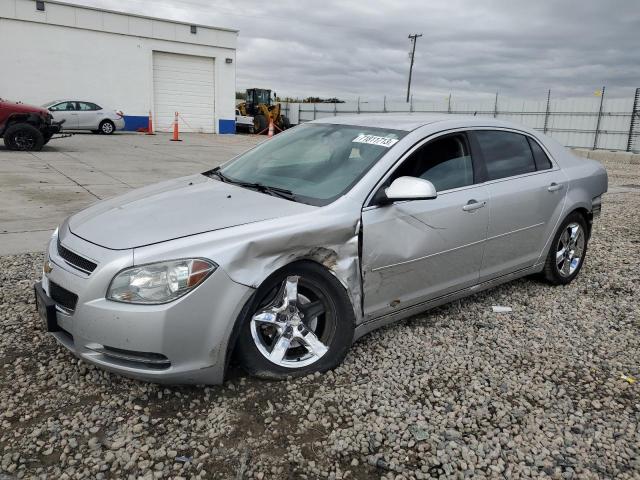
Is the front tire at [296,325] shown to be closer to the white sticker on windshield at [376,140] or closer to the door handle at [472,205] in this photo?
the white sticker on windshield at [376,140]

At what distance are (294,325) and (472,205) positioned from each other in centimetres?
159

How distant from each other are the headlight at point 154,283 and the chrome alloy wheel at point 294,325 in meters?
0.44

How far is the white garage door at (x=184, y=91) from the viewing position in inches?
1096

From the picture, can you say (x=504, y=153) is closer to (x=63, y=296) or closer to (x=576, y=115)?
(x=63, y=296)

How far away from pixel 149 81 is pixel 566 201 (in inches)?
1028

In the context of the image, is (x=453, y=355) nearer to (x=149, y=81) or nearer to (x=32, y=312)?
(x=32, y=312)

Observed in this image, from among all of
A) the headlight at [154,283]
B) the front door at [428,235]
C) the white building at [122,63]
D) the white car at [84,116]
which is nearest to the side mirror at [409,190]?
the front door at [428,235]

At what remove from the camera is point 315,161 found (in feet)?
12.1

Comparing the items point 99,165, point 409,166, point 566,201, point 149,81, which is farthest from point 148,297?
point 149,81

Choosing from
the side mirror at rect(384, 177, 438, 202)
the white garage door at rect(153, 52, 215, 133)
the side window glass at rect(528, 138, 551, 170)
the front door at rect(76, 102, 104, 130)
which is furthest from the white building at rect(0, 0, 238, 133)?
the side mirror at rect(384, 177, 438, 202)

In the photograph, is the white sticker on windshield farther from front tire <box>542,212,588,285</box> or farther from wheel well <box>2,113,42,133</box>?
wheel well <box>2,113,42,133</box>

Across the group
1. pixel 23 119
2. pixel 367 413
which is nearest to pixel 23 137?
pixel 23 119

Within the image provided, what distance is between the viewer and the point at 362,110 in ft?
116

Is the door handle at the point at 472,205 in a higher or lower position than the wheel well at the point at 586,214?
higher
